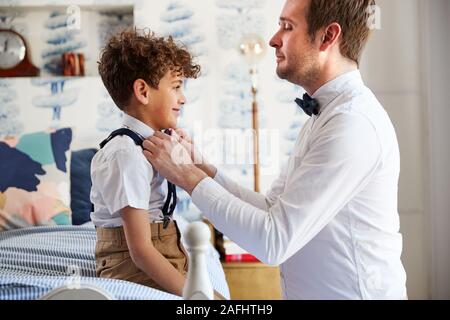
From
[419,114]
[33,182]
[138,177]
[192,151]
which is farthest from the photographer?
[419,114]

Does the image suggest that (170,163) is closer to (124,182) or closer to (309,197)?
(124,182)

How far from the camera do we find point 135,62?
120 cm

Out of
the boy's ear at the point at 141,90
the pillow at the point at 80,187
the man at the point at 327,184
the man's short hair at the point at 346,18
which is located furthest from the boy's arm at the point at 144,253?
the pillow at the point at 80,187

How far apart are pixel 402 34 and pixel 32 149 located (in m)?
1.61

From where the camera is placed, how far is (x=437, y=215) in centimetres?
220

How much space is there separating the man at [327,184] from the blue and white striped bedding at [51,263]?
0.73ft

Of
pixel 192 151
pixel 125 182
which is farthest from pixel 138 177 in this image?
pixel 192 151

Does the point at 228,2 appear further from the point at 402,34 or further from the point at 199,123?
the point at 402,34

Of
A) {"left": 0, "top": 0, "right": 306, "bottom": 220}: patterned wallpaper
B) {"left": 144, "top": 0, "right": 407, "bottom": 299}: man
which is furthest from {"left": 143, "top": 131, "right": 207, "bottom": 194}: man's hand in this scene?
{"left": 0, "top": 0, "right": 306, "bottom": 220}: patterned wallpaper

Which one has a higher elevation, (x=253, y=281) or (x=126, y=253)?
(x=126, y=253)

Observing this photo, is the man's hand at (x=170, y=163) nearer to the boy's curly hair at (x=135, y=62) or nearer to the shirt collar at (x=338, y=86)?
the boy's curly hair at (x=135, y=62)

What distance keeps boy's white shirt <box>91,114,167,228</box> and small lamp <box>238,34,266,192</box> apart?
134 centimetres

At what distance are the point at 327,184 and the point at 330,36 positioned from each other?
14.0 inches

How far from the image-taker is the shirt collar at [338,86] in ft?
3.80
